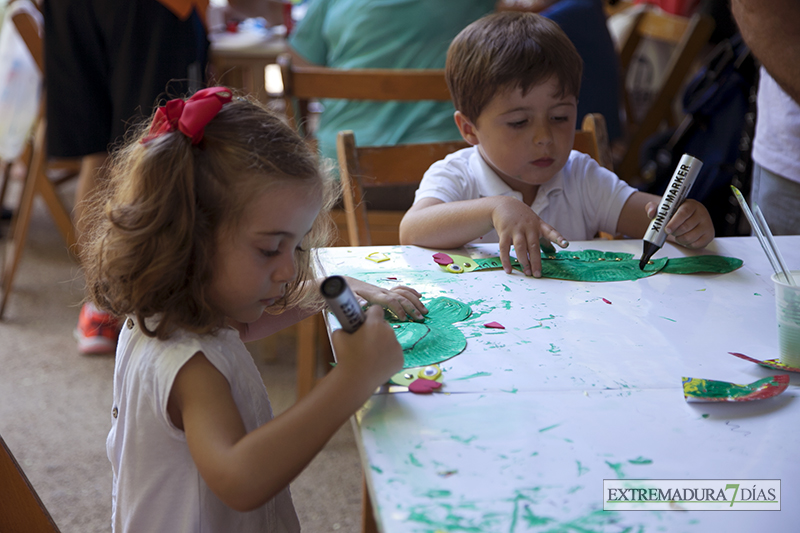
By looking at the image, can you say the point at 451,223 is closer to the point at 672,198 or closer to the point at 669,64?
the point at 672,198

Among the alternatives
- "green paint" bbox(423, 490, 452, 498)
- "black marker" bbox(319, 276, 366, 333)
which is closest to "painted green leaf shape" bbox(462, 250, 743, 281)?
"black marker" bbox(319, 276, 366, 333)

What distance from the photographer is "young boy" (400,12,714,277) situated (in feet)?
3.60

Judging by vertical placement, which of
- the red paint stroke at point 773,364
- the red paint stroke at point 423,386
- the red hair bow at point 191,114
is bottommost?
the red paint stroke at point 423,386

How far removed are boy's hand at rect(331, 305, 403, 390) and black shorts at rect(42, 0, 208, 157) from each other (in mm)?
1698

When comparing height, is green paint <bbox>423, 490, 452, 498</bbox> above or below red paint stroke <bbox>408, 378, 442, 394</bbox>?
above

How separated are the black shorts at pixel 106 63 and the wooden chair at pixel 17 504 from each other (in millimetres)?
1621

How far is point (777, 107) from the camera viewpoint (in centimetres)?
140

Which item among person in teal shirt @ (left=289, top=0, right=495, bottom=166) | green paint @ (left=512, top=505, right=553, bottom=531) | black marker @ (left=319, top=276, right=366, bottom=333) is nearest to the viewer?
green paint @ (left=512, top=505, right=553, bottom=531)

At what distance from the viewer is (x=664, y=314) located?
861mm

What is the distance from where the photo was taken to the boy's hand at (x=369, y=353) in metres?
0.64

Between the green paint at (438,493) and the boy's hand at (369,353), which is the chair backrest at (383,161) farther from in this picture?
the green paint at (438,493)

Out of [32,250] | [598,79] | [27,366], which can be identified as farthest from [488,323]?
[32,250]

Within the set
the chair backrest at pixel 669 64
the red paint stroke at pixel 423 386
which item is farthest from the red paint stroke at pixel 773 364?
the chair backrest at pixel 669 64

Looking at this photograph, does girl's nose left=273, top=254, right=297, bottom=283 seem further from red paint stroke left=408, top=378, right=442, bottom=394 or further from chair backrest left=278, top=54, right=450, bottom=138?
chair backrest left=278, top=54, right=450, bottom=138
